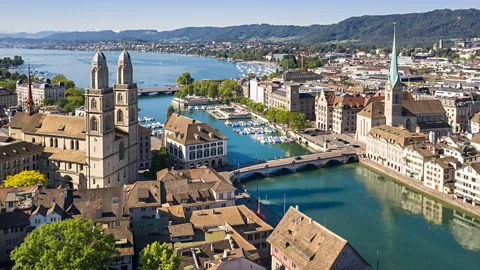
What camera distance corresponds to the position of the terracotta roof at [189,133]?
4156 cm

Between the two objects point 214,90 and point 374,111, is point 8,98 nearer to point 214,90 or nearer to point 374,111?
point 214,90

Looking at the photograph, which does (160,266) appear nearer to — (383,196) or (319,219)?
(319,219)

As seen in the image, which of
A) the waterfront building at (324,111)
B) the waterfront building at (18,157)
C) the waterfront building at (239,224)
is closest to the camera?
the waterfront building at (239,224)

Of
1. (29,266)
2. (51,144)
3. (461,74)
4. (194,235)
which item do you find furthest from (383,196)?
(461,74)

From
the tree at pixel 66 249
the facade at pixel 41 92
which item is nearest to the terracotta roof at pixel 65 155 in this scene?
the tree at pixel 66 249

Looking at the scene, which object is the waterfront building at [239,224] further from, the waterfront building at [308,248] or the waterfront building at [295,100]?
the waterfront building at [295,100]

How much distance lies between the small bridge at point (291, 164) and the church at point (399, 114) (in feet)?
16.3

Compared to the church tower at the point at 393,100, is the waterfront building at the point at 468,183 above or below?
below

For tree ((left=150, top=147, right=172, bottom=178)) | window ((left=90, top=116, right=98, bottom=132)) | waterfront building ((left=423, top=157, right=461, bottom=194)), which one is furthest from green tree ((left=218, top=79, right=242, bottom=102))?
window ((left=90, top=116, right=98, bottom=132))

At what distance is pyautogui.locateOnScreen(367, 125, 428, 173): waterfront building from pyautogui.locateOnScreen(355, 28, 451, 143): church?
388 cm

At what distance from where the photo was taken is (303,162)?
147 ft

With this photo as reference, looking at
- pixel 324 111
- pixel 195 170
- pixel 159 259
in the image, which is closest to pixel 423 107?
pixel 324 111

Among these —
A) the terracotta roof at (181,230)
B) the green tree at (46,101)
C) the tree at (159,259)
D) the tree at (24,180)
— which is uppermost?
the green tree at (46,101)

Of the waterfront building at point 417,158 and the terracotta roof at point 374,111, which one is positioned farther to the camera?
the terracotta roof at point 374,111
